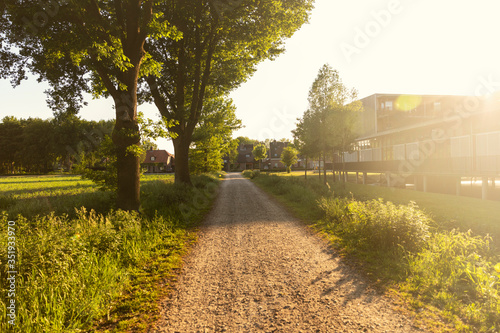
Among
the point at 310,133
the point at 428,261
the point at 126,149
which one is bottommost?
the point at 428,261

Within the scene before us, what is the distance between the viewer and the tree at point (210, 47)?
11695 mm

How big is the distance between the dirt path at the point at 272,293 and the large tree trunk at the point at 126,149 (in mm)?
3449

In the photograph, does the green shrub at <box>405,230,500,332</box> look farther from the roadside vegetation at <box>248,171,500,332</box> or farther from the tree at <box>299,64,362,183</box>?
the tree at <box>299,64,362,183</box>

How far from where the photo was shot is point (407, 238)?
19.0 ft

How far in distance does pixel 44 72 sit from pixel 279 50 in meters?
11.9

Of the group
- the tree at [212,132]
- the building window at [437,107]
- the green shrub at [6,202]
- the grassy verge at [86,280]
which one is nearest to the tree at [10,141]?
the tree at [212,132]

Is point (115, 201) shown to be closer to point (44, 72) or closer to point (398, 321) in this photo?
point (44, 72)

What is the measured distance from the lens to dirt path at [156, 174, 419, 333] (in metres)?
3.26

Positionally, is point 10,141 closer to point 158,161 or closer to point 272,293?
point 158,161

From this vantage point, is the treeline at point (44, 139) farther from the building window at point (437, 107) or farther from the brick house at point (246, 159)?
the building window at point (437, 107)

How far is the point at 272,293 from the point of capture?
4.05 m

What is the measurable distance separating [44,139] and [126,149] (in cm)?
7012

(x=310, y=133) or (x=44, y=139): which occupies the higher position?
(x=44, y=139)

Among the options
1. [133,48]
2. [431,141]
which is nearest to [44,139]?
[133,48]
